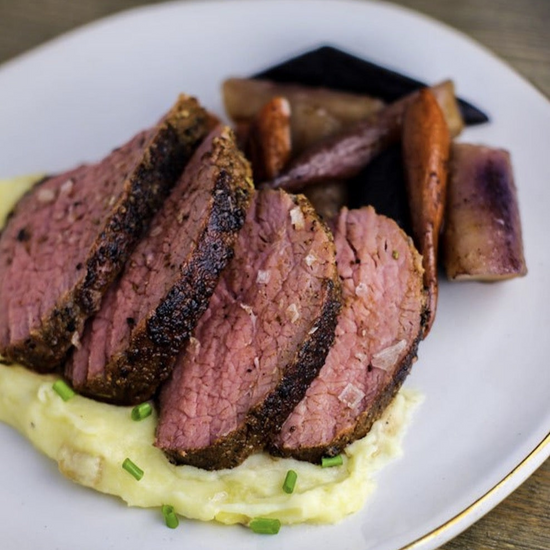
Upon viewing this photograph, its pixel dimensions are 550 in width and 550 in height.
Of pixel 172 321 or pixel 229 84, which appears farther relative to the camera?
pixel 229 84

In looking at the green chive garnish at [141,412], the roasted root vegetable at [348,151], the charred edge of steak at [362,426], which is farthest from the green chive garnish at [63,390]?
the roasted root vegetable at [348,151]

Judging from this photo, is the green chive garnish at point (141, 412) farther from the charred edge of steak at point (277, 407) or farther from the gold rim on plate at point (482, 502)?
the gold rim on plate at point (482, 502)

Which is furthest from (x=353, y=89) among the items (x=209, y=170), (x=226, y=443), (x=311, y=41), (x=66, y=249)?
(x=226, y=443)

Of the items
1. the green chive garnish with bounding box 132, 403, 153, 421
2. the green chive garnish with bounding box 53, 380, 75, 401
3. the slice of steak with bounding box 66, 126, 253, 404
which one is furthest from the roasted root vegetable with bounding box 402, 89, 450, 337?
the green chive garnish with bounding box 53, 380, 75, 401

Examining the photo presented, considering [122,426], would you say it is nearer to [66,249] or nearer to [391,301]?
[66,249]

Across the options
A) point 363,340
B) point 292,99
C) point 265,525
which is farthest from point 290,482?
point 292,99

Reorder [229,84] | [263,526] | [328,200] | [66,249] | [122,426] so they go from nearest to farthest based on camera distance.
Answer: [263,526] < [122,426] < [66,249] < [328,200] < [229,84]

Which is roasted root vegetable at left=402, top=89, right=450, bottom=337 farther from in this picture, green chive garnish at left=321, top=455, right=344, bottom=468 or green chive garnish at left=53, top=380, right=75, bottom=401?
green chive garnish at left=53, top=380, right=75, bottom=401
